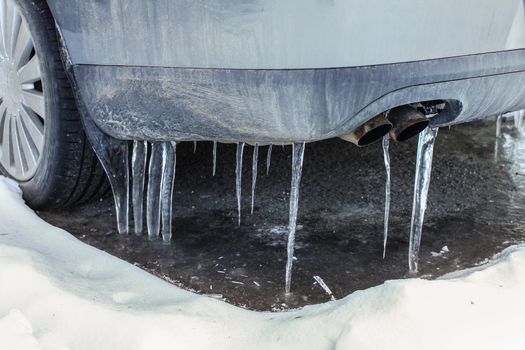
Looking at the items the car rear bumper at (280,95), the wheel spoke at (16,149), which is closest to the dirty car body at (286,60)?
the car rear bumper at (280,95)

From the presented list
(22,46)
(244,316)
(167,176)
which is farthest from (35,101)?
(244,316)

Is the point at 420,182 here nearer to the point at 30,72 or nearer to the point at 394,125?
the point at 394,125

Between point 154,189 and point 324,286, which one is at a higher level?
point 154,189

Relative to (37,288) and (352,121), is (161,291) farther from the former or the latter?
(352,121)

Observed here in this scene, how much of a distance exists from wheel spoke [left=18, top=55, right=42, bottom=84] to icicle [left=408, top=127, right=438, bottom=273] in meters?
1.45

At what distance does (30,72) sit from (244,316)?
4.37 ft

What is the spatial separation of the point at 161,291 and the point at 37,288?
371 mm

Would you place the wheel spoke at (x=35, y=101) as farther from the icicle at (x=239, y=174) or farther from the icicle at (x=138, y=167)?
the icicle at (x=239, y=174)

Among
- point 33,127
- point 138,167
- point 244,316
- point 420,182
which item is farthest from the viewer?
point 33,127

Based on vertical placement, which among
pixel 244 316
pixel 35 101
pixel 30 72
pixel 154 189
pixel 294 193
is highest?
pixel 30 72

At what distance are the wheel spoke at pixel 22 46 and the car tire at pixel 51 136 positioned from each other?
0.01 metres

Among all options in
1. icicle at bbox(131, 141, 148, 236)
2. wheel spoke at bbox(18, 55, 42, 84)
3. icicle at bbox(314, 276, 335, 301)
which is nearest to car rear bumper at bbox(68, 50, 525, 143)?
icicle at bbox(131, 141, 148, 236)

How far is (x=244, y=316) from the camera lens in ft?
6.33

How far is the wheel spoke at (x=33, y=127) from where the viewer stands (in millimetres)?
2586
